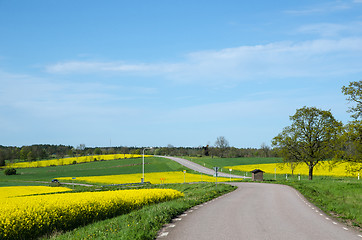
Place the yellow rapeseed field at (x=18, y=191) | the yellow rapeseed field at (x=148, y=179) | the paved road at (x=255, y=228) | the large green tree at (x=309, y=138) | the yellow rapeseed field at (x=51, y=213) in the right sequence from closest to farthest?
the paved road at (x=255, y=228)
the yellow rapeseed field at (x=51, y=213)
the yellow rapeseed field at (x=18, y=191)
the large green tree at (x=309, y=138)
the yellow rapeseed field at (x=148, y=179)

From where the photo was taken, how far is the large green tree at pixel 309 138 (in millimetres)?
52500

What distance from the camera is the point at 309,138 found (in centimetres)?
→ 5338

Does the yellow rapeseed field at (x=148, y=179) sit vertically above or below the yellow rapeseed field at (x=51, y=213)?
below

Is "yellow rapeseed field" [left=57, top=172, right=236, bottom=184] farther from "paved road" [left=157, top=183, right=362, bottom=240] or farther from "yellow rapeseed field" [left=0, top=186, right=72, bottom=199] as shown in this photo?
"paved road" [left=157, top=183, right=362, bottom=240]

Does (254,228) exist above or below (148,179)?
above

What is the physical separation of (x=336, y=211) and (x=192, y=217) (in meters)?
8.38

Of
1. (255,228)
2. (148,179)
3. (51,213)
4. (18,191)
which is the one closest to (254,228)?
(255,228)

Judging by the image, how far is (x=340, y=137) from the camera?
34.4m

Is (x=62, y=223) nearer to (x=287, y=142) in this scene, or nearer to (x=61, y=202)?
(x=61, y=202)

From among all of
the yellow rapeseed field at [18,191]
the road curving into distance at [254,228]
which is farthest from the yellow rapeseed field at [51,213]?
the yellow rapeseed field at [18,191]

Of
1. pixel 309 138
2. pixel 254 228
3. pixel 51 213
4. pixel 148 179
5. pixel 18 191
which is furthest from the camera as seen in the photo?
pixel 148 179

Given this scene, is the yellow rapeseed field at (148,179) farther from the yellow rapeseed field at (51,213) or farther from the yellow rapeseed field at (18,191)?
the yellow rapeseed field at (51,213)

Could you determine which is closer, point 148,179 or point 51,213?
point 51,213

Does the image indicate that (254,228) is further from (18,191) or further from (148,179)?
(148,179)
